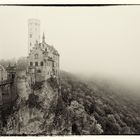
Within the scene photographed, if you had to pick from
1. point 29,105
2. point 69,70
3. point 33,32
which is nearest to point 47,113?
point 29,105

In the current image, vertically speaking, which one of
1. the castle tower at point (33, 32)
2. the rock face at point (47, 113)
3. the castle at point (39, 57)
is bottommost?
the rock face at point (47, 113)

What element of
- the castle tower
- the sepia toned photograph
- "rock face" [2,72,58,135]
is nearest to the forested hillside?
the sepia toned photograph

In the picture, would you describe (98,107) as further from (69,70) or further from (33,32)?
(33,32)

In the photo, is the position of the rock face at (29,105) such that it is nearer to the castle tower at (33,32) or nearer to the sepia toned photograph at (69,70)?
the sepia toned photograph at (69,70)

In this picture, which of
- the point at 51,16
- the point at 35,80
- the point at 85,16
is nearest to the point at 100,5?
the point at 85,16

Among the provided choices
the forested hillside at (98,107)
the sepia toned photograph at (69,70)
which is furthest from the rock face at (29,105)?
the forested hillside at (98,107)

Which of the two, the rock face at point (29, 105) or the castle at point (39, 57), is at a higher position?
the castle at point (39, 57)

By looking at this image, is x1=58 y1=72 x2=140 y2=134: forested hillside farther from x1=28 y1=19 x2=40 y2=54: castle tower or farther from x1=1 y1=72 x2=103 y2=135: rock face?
x1=28 y1=19 x2=40 y2=54: castle tower
